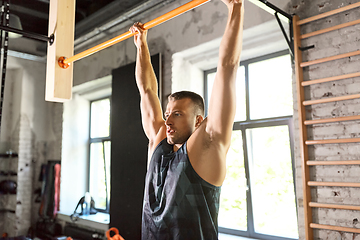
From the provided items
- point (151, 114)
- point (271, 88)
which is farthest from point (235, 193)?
point (151, 114)

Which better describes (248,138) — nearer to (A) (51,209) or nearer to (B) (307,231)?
(B) (307,231)

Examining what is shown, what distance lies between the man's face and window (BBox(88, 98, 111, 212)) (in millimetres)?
4231

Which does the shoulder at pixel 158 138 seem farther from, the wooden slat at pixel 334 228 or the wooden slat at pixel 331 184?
the wooden slat at pixel 334 228

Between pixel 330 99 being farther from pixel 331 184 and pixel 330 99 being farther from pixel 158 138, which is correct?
pixel 158 138

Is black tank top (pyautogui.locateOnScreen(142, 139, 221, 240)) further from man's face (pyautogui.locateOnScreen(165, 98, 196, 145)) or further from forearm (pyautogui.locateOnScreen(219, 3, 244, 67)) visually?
forearm (pyautogui.locateOnScreen(219, 3, 244, 67))

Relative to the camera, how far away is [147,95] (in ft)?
6.96

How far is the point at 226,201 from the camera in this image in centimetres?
379

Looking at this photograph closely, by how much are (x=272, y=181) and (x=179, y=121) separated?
2119mm

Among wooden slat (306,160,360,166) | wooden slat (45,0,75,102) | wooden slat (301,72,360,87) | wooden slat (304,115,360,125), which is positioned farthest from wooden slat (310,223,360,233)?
wooden slat (45,0,75,102)

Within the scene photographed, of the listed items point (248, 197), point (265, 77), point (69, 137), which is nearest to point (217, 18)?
point (265, 77)

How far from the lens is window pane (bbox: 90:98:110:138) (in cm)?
602

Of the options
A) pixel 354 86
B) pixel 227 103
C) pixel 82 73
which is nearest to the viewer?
pixel 227 103

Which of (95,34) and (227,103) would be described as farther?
(95,34)

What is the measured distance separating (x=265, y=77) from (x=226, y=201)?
5.14 ft
